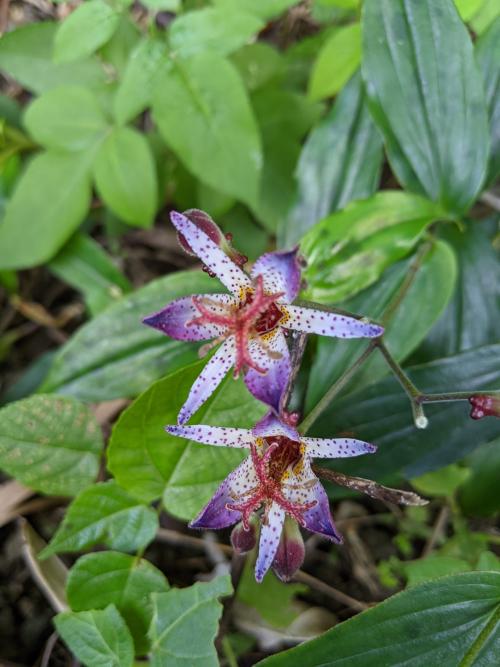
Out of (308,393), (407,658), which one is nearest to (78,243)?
(308,393)

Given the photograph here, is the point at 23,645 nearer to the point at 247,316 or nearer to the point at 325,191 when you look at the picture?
the point at 247,316

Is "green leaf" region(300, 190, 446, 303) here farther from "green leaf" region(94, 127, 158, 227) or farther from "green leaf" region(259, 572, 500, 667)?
"green leaf" region(259, 572, 500, 667)

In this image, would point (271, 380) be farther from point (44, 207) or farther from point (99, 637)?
point (44, 207)

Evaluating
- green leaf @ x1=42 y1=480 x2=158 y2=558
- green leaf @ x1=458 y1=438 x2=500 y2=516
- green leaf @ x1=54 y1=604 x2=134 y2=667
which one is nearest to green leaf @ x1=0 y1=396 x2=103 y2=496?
green leaf @ x1=42 y1=480 x2=158 y2=558

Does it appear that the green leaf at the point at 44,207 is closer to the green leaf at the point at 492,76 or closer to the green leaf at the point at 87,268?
the green leaf at the point at 87,268

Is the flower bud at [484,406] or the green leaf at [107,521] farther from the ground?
the green leaf at [107,521]

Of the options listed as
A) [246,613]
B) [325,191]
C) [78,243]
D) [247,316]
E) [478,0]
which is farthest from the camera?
[78,243]

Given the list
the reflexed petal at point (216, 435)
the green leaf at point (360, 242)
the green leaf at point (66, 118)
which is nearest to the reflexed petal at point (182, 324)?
the reflexed petal at point (216, 435)
